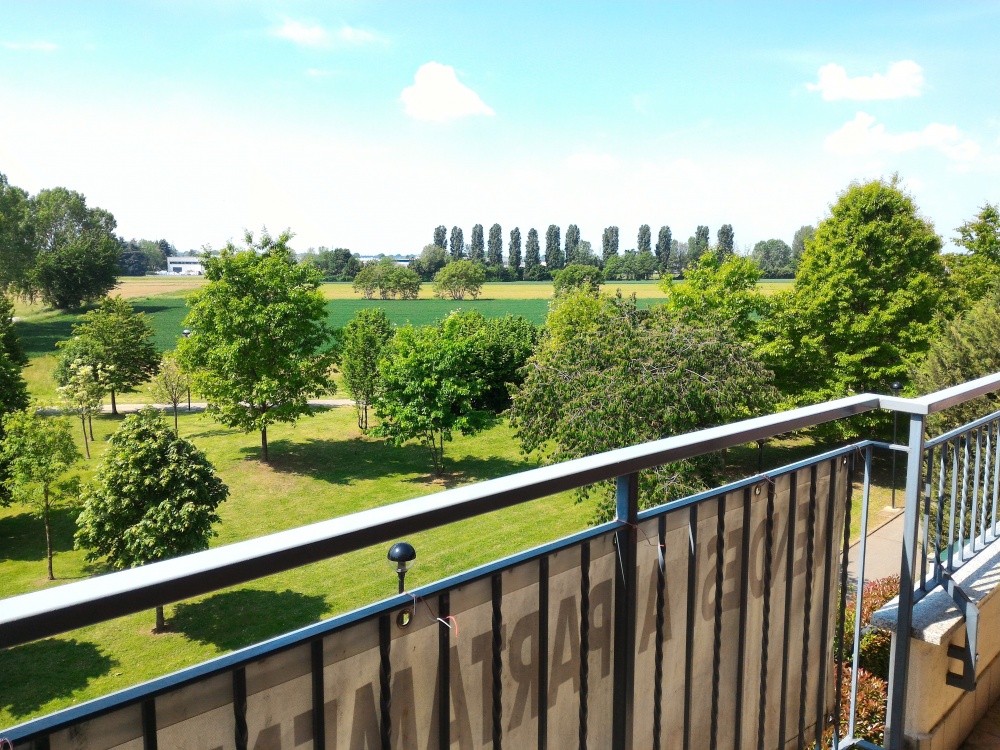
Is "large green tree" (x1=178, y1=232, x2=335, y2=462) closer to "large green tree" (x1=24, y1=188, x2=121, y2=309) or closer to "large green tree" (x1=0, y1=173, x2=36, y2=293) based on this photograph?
"large green tree" (x1=24, y1=188, x2=121, y2=309)

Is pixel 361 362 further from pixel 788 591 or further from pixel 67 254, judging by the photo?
pixel 67 254

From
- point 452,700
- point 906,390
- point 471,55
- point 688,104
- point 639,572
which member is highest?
point 471,55

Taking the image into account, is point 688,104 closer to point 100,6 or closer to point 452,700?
point 100,6

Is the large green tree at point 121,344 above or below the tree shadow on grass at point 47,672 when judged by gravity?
above

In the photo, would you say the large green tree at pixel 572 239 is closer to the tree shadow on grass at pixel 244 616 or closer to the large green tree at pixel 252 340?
the large green tree at pixel 252 340

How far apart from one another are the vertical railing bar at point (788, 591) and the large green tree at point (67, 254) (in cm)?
8233

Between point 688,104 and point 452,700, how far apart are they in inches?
3328

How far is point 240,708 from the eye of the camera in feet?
3.34

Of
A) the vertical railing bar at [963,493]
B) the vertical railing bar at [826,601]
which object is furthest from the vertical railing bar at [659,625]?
the vertical railing bar at [963,493]

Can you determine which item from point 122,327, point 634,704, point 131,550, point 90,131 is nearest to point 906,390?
point 131,550

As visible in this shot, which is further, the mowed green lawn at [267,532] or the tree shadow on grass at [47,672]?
the mowed green lawn at [267,532]

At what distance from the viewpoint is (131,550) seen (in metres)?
16.3

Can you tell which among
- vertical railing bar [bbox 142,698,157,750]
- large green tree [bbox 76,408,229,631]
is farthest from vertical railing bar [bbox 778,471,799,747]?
large green tree [bbox 76,408,229,631]

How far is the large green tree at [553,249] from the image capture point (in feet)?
377
